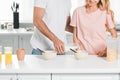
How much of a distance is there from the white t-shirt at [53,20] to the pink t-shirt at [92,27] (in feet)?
0.40

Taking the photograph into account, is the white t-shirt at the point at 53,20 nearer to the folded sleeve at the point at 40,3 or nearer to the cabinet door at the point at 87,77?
the folded sleeve at the point at 40,3

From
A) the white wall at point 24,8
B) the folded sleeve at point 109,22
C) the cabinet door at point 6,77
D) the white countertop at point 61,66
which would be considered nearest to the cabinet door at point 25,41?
the white wall at point 24,8

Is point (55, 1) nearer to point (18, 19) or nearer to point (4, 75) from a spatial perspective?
point (4, 75)

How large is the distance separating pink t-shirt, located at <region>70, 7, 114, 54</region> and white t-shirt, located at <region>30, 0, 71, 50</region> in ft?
0.40

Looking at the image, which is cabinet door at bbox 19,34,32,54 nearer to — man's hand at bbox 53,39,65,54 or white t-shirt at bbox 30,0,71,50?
white t-shirt at bbox 30,0,71,50

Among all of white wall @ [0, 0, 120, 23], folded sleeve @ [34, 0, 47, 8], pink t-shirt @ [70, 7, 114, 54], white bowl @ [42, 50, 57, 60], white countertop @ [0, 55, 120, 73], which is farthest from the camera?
white wall @ [0, 0, 120, 23]

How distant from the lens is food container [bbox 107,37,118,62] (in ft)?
7.84

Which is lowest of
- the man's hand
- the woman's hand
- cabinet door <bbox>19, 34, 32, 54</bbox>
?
cabinet door <bbox>19, 34, 32, 54</bbox>

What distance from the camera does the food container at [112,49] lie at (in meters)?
2.39

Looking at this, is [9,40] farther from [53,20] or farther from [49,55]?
[49,55]

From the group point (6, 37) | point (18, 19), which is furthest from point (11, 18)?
point (6, 37)

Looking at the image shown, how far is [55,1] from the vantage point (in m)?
2.57

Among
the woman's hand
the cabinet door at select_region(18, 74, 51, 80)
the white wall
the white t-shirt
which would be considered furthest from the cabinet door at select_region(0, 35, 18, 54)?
the cabinet door at select_region(18, 74, 51, 80)

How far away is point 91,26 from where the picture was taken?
2.66 m
